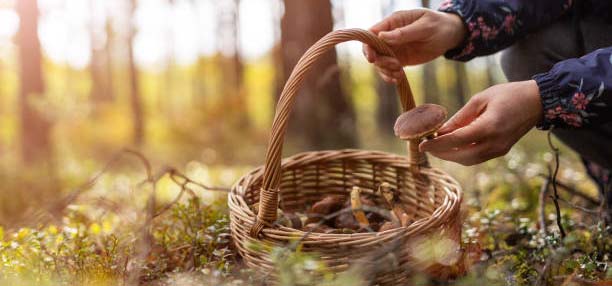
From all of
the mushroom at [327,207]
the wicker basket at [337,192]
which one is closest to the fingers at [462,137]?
the wicker basket at [337,192]

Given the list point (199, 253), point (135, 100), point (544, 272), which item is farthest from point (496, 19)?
point (135, 100)

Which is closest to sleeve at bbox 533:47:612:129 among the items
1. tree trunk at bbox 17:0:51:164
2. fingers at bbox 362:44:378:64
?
fingers at bbox 362:44:378:64

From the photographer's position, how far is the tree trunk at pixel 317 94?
448cm

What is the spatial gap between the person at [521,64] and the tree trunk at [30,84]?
22.6ft

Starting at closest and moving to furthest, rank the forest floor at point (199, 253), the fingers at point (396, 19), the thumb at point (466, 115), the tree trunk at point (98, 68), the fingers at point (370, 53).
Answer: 1. the forest floor at point (199, 253)
2. the thumb at point (466, 115)
3. the fingers at point (370, 53)
4. the fingers at point (396, 19)
5. the tree trunk at point (98, 68)

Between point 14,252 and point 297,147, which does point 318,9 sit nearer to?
point 297,147

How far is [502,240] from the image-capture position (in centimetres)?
199

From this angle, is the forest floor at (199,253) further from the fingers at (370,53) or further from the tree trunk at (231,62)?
the tree trunk at (231,62)

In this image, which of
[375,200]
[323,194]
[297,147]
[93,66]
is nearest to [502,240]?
[375,200]

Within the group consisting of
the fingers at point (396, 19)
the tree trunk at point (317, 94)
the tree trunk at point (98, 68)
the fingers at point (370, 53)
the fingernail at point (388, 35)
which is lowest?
the tree trunk at point (98, 68)

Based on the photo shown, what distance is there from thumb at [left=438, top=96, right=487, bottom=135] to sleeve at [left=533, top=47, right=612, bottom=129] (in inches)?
8.0

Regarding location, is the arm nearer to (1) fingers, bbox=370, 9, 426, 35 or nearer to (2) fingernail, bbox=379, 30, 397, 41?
(2) fingernail, bbox=379, 30, 397, 41

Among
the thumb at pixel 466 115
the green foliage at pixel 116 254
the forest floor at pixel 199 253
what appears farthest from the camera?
the green foliage at pixel 116 254

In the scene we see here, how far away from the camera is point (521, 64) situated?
7.02 feet
